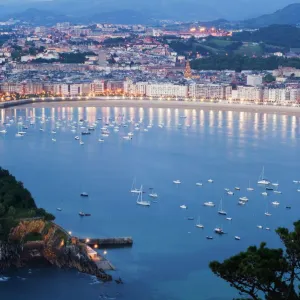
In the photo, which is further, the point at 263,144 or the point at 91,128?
the point at 91,128

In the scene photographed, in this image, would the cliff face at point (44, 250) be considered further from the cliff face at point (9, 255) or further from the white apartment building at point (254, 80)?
the white apartment building at point (254, 80)

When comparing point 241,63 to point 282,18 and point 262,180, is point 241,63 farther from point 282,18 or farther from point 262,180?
point 282,18

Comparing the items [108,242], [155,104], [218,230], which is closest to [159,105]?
[155,104]

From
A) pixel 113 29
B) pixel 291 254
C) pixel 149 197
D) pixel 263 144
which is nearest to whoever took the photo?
pixel 291 254

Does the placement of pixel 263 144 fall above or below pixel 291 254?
below

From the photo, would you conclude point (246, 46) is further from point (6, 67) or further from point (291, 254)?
point (291, 254)

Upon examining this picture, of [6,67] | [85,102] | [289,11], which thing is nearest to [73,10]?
[289,11]

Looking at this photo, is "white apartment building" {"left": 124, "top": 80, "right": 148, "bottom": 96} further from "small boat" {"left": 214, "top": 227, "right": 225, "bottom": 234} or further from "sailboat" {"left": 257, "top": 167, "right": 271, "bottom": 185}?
"small boat" {"left": 214, "top": 227, "right": 225, "bottom": 234}

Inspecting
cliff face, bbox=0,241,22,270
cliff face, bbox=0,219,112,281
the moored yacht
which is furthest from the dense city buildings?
cliff face, bbox=0,241,22,270

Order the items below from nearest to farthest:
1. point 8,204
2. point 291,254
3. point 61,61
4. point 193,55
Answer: point 291,254, point 8,204, point 61,61, point 193,55
